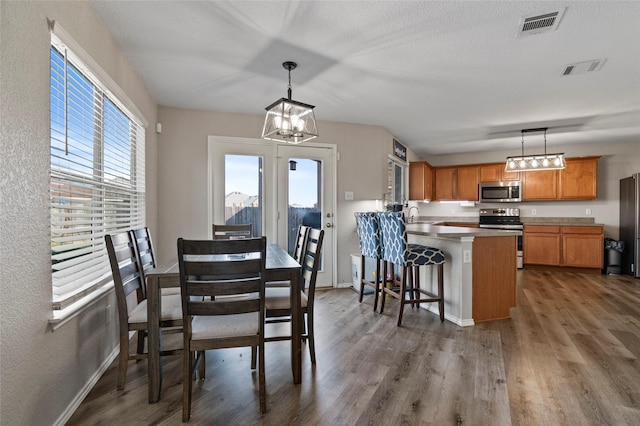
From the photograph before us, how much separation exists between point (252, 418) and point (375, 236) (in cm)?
221

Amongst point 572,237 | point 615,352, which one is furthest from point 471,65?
point 572,237

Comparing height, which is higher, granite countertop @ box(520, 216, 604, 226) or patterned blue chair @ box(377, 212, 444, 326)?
granite countertop @ box(520, 216, 604, 226)

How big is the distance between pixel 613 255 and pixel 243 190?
6.22 m

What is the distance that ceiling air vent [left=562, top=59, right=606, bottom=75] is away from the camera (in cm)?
275

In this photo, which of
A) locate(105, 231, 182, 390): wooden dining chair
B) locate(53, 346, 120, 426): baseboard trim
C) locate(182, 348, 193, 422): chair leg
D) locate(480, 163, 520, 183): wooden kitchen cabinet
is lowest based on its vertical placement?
locate(53, 346, 120, 426): baseboard trim

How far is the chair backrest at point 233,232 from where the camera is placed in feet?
11.0

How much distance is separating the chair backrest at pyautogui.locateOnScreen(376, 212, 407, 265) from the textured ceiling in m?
1.34

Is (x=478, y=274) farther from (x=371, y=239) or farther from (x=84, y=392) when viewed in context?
(x=84, y=392)

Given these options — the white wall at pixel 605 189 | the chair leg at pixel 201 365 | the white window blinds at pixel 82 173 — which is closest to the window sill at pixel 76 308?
the white window blinds at pixel 82 173

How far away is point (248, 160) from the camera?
426 cm

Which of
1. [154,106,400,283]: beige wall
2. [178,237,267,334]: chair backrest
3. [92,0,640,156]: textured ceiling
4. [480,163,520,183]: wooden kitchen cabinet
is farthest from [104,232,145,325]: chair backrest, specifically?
[480,163,520,183]: wooden kitchen cabinet

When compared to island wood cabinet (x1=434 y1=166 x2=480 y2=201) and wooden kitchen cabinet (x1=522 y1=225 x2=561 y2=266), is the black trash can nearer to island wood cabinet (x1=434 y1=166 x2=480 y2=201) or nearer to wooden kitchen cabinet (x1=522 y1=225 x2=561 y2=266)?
wooden kitchen cabinet (x1=522 y1=225 x2=561 y2=266)

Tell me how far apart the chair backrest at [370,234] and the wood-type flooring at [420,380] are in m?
0.72

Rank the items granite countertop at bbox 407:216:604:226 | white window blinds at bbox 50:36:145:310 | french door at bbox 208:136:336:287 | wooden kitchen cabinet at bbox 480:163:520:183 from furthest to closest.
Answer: wooden kitchen cabinet at bbox 480:163:520:183 < granite countertop at bbox 407:216:604:226 < french door at bbox 208:136:336:287 < white window blinds at bbox 50:36:145:310
